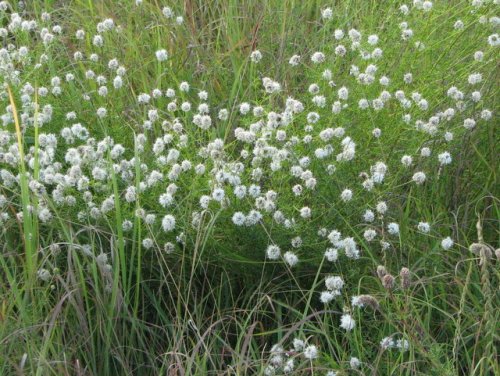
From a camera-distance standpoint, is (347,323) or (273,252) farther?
(273,252)

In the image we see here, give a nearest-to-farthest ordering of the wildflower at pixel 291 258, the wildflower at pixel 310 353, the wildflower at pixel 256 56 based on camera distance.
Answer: the wildflower at pixel 310 353
the wildflower at pixel 291 258
the wildflower at pixel 256 56

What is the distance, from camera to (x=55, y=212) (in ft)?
8.99

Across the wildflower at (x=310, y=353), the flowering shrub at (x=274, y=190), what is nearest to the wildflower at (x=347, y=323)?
the flowering shrub at (x=274, y=190)

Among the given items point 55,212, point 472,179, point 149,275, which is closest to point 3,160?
point 55,212

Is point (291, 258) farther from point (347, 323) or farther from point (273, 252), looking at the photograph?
point (347, 323)

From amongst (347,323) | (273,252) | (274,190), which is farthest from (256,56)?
(347,323)

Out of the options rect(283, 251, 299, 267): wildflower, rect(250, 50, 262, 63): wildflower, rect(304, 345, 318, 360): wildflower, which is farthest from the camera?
rect(250, 50, 262, 63): wildflower

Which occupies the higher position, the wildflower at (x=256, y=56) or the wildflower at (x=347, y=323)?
the wildflower at (x=256, y=56)

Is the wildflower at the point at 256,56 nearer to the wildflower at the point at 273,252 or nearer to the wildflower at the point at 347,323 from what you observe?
the wildflower at the point at 273,252

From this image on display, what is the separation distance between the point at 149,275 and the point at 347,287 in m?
0.68

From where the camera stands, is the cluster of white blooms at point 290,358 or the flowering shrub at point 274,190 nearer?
the cluster of white blooms at point 290,358

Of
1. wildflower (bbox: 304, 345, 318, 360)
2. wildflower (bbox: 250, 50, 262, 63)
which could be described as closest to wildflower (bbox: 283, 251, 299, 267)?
wildflower (bbox: 304, 345, 318, 360)

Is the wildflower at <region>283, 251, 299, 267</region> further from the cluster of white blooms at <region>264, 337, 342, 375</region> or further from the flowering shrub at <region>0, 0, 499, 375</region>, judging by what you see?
the cluster of white blooms at <region>264, 337, 342, 375</region>

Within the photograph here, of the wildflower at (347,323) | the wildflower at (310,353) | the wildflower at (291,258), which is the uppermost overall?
the wildflower at (291,258)
